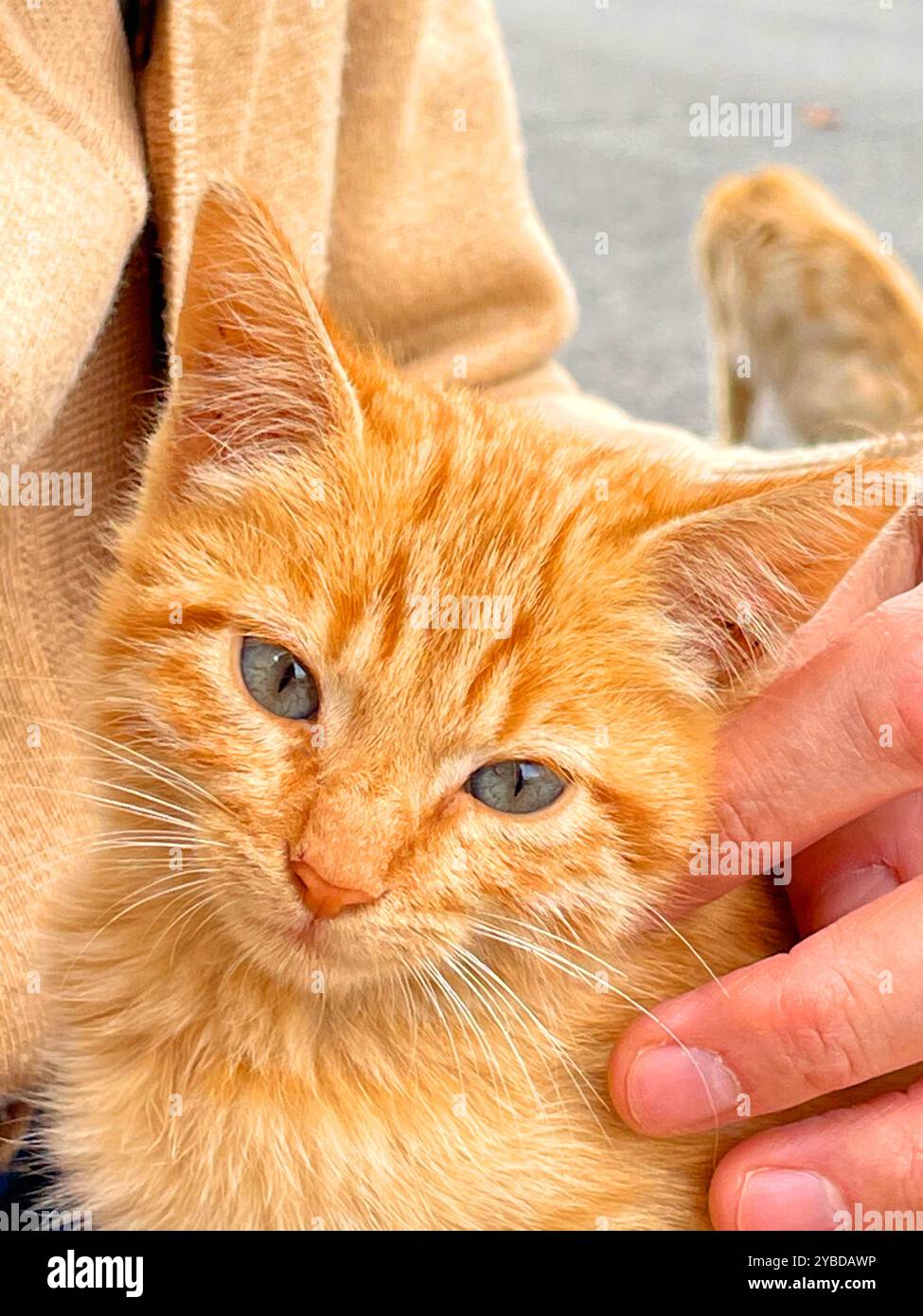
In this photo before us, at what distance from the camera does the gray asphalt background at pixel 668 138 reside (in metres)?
2.23

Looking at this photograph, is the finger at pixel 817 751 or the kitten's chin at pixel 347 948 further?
the finger at pixel 817 751

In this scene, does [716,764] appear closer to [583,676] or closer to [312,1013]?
→ [583,676]

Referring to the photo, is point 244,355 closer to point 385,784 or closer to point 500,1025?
point 385,784

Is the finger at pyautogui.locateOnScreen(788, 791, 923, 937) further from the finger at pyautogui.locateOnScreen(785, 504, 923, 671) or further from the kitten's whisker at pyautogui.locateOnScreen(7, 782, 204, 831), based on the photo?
the kitten's whisker at pyautogui.locateOnScreen(7, 782, 204, 831)

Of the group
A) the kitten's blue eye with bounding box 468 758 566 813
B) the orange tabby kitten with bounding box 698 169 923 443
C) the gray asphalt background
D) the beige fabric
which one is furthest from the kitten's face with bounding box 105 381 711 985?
the gray asphalt background

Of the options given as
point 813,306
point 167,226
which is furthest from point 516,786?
point 813,306

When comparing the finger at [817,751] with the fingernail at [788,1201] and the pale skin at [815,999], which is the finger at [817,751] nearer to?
the pale skin at [815,999]

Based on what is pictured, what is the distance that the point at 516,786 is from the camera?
79 centimetres

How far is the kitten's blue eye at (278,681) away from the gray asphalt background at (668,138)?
120 cm

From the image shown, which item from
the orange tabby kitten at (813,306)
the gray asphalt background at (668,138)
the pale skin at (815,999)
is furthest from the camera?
the gray asphalt background at (668,138)

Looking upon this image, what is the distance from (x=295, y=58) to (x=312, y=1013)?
0.67 meters

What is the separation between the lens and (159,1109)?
0.87 metres

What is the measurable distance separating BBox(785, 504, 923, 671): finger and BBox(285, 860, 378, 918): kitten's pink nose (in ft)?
1.00

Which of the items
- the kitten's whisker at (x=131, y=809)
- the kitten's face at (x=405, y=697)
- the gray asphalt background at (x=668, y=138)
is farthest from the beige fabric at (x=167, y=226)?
the gray asphalt background at (x=668, y=138)
